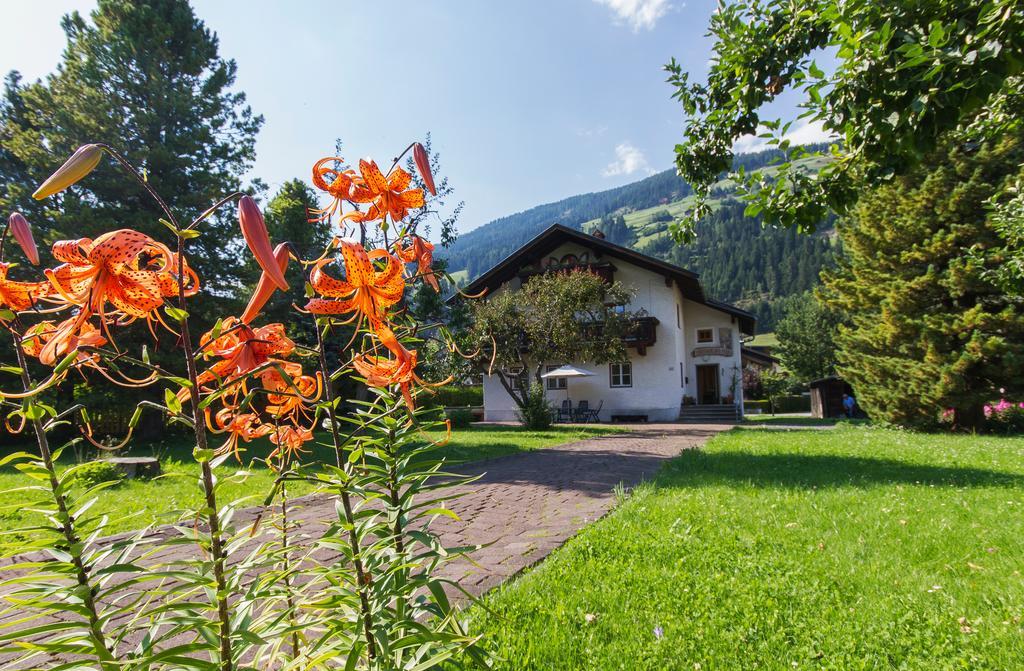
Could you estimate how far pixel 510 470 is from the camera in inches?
267

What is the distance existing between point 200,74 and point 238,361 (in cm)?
1515

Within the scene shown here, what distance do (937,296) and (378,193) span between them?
44.6 ft

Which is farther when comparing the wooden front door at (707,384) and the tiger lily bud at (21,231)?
the wooden front door at (707,384)

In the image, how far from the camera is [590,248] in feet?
61.5

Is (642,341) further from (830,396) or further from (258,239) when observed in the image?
(258,239)

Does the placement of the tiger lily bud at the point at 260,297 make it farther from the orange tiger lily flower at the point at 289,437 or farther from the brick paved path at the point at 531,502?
the brick paved path at the point at 531,502

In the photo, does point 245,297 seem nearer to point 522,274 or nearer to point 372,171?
point 522,274

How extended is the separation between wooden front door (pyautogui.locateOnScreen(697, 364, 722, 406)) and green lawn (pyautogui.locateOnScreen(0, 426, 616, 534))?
12380 millimetres

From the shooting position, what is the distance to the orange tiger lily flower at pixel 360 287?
92cm

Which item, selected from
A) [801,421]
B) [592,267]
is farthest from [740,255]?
[592,267]

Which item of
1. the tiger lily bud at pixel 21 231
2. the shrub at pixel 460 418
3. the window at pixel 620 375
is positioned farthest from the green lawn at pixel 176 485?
the window at pixel 620 375

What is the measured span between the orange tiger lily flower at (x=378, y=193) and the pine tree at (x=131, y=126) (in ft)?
36.9

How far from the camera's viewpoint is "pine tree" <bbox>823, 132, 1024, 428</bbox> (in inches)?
394

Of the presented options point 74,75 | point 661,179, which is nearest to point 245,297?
point 74,75
